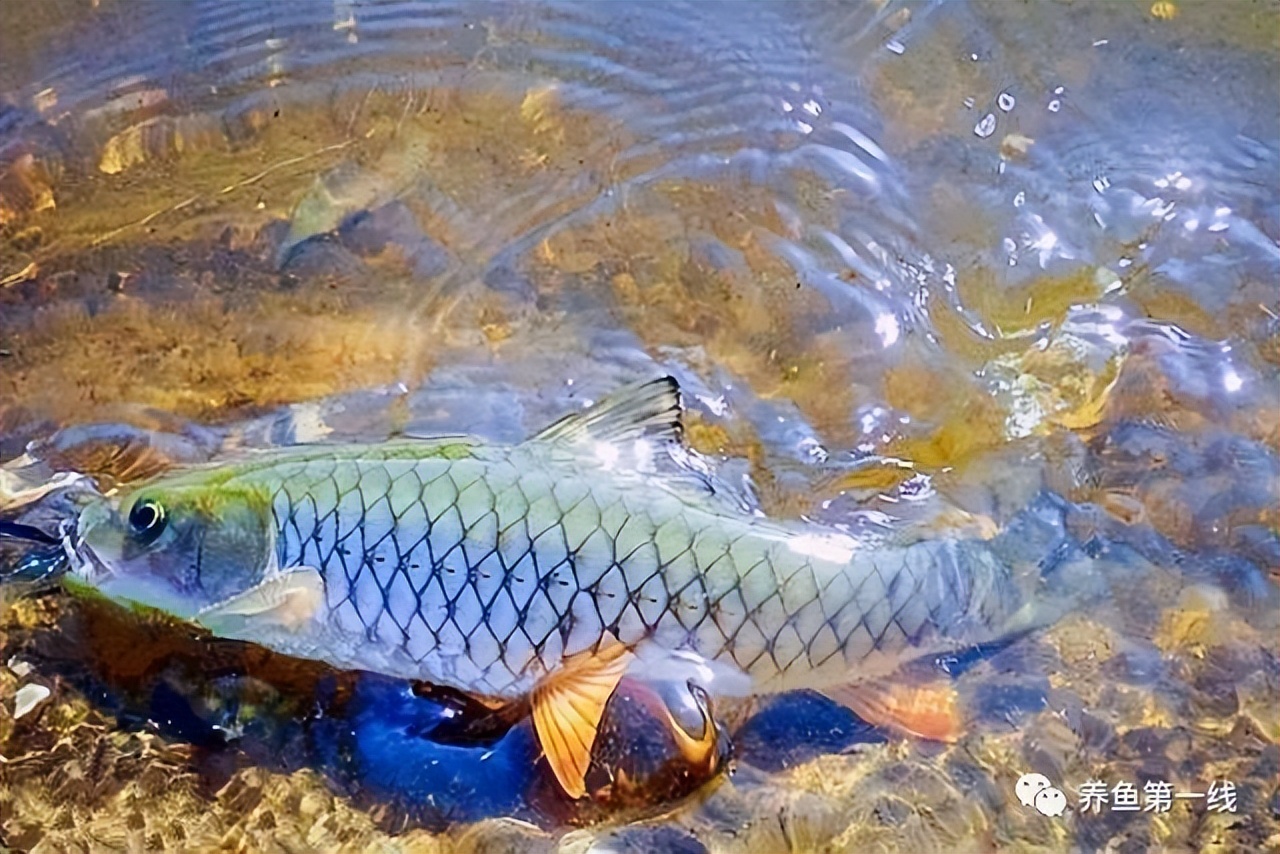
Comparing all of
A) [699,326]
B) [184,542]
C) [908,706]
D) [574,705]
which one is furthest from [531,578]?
[699,326]

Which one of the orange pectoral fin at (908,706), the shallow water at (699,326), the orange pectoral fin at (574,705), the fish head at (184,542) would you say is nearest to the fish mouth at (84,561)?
the fish head at (184,542)

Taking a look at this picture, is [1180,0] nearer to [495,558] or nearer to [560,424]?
[560,424]

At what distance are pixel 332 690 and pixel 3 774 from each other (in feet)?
2.64

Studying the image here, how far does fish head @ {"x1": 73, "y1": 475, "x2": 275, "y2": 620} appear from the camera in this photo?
318 cm

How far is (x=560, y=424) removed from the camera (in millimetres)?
3373

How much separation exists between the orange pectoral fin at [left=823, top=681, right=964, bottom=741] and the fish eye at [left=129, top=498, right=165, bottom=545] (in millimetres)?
1615

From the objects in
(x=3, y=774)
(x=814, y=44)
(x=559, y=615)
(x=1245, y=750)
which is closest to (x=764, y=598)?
(x=559, y=615)

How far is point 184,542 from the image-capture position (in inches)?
126

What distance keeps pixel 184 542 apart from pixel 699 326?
1620mm

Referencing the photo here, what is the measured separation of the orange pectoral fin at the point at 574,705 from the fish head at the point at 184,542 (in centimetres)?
71

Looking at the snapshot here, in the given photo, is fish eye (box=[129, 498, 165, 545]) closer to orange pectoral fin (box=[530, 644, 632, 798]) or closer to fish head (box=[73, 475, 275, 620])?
fish head (box=[73, 475, 275, 620])

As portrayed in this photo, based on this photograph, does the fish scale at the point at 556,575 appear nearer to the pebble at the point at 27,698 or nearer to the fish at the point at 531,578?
the fish at the point at 531,578

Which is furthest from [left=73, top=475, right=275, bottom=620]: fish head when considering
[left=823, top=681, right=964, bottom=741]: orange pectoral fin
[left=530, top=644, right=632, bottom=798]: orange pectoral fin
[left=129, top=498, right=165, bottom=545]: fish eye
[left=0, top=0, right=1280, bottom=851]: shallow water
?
[left=823, top=681, right=964, bottom=741]: orange pectoral fin

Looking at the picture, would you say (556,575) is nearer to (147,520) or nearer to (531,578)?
(531,578)
